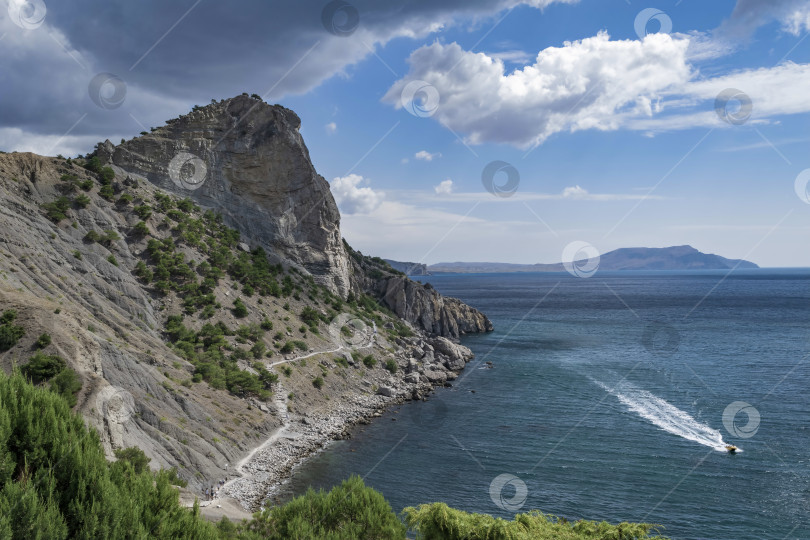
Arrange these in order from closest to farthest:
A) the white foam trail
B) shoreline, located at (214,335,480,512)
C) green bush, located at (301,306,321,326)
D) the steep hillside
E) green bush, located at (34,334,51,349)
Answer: green bush, located at (34,334,51,349)
the steep hillside
shoreline, located at (214,335,480,512)
the white foam trail
green bush, located at (301,306,321,326)

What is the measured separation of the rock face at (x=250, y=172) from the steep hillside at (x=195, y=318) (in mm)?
362

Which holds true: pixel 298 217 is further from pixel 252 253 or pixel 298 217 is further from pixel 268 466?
pixel 268 466

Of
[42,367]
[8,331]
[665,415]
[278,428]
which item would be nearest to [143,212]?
[278,428]

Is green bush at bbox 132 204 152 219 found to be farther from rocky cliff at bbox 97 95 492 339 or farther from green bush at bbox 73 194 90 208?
rocky cliff at bbox 97 95 492 339

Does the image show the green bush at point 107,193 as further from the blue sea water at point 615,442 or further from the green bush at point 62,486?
the green bush at point 62,486

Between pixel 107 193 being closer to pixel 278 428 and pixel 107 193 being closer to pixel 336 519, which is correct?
pixel 278 428

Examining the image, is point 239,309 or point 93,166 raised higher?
point 93,166

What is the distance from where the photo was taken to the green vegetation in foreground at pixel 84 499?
1159 centimetres

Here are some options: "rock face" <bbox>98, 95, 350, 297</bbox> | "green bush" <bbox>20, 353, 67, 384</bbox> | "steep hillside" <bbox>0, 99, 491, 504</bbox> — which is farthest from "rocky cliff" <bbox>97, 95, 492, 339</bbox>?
"green bush" <bbox>20, 353, 67, 384</bbox>

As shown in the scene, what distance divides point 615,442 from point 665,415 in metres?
9.71

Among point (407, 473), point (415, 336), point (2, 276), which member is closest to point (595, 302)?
point (415, 336)

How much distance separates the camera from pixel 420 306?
315 ft

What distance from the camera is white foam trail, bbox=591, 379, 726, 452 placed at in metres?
42.5

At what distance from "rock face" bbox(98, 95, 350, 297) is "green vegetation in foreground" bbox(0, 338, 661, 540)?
6227 cm
